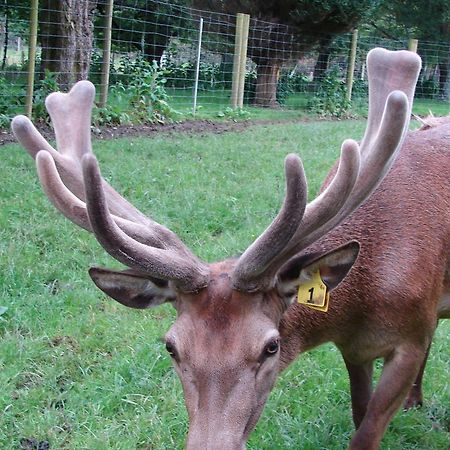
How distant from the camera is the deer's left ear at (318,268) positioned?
9.46 feet

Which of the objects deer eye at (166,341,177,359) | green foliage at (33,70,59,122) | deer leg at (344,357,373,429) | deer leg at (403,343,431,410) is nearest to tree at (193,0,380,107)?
green foliage at (33,70,59,122)

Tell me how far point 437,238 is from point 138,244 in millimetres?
1515

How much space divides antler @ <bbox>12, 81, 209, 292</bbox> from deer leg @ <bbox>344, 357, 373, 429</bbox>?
128cm

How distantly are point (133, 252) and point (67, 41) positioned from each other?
10223 millimetres

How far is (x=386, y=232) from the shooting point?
136 inches

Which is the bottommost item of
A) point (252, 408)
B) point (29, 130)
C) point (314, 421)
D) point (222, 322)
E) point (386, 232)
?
point (314, 421)

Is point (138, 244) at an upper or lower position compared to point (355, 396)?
upper

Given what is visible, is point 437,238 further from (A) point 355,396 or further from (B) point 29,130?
(B) point 29,130

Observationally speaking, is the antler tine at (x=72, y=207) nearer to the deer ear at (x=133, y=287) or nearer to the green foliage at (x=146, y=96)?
the deer ear at (x=133, y=287)

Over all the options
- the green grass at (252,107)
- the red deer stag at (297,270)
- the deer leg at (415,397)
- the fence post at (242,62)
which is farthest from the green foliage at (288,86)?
the red deer stag at (297,270)

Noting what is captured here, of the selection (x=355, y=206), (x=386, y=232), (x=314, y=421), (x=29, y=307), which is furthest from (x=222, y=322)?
(x=29, y=307)

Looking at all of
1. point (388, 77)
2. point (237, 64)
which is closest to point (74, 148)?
point (388, 77)

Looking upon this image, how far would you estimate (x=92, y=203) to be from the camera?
2555mm

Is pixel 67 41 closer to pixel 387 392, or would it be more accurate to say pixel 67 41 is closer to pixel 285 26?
pixel 285 26
